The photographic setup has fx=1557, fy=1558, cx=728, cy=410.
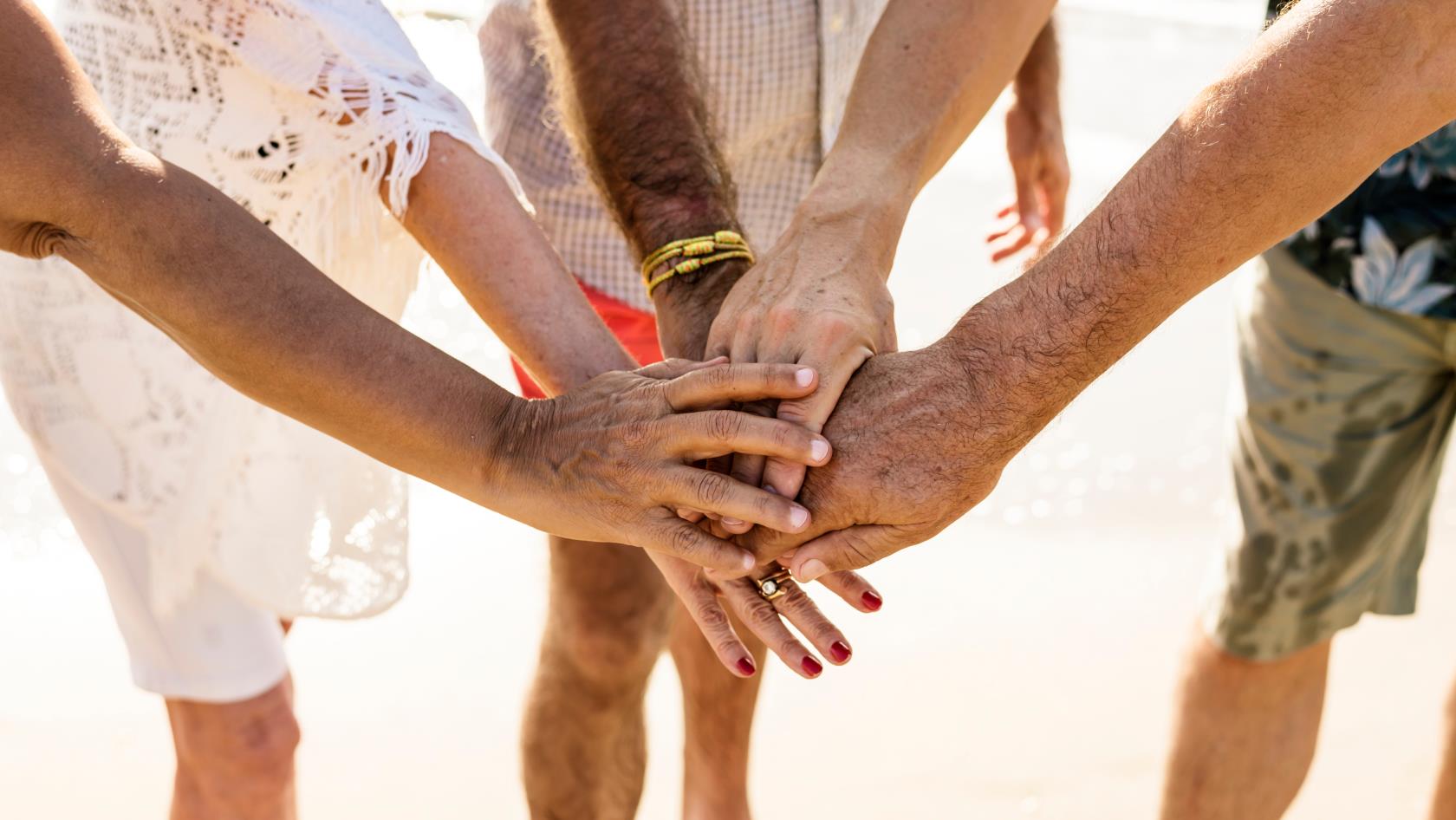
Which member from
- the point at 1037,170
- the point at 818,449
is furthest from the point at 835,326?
the point at 1037,170

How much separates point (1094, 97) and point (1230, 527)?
6.05m

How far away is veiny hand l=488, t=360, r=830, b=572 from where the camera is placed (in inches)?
76.0

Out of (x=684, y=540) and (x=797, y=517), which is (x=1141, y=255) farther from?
(x=684, y=540)

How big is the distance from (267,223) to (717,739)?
1240 mm

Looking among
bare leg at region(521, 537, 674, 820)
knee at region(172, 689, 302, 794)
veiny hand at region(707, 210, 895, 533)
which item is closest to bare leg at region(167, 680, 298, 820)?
knee at region(172, 689, 302, 794)

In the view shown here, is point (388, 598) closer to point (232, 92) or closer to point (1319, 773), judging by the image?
point (232, 92)

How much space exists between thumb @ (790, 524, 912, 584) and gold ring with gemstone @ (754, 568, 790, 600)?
7 centimetres

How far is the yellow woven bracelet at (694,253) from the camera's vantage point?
2.33 metres

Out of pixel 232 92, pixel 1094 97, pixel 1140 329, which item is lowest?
pixel 1140 329

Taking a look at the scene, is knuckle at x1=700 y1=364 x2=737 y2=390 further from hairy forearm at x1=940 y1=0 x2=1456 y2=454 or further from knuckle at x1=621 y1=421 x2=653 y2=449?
hairy forearm at x1=940 y1=0 x2=1456 y2=454

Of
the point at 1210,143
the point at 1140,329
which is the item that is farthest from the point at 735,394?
the point at 1210,143

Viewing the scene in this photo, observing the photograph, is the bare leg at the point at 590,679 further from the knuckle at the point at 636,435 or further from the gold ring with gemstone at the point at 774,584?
the knuckle at the point at 636,435

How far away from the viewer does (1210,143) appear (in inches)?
67.1

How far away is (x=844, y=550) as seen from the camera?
2.06 meters
